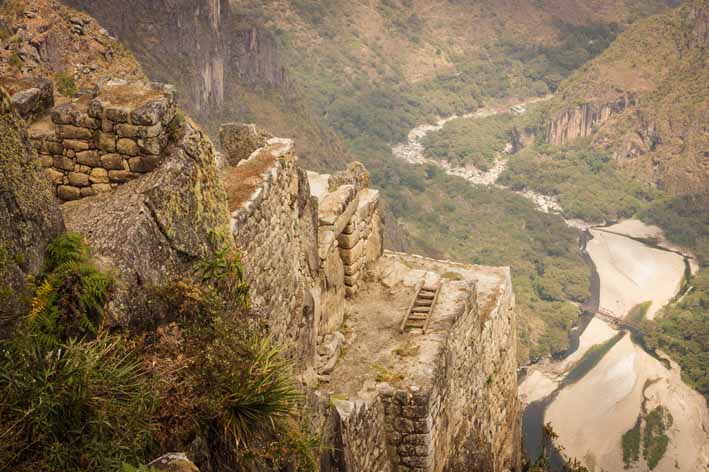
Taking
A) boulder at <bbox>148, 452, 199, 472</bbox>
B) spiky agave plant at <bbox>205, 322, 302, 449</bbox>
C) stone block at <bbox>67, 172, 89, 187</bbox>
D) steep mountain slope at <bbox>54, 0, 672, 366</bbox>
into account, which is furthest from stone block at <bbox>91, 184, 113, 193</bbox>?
steep mountain slope at <bbox>54, 0, 672, 366</bbox>

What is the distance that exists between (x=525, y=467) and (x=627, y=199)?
93.0 meters

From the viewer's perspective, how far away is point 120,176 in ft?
25.0

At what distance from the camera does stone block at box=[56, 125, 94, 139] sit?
7.60m

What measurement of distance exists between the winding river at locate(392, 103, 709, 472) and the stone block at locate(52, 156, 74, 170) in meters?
34.0

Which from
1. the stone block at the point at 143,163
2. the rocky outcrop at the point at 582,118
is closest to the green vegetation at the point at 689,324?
the rocky outcrop at the point at 582,118

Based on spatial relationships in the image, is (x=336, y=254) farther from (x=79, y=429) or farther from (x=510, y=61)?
(x=510, y=61)

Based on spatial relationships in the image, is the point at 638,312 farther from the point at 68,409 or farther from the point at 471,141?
the point at 471,141

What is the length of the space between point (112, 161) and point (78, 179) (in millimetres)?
446

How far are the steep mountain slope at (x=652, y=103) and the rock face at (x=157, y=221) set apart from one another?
110755mm

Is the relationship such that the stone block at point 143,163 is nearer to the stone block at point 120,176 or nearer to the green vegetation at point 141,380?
the stone block at point 120,176

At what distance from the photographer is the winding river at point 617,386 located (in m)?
43.4

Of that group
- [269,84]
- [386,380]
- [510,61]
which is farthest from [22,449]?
[510,61]

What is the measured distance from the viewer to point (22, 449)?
490 cm

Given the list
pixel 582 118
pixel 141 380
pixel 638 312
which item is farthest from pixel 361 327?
pixel 582 118
